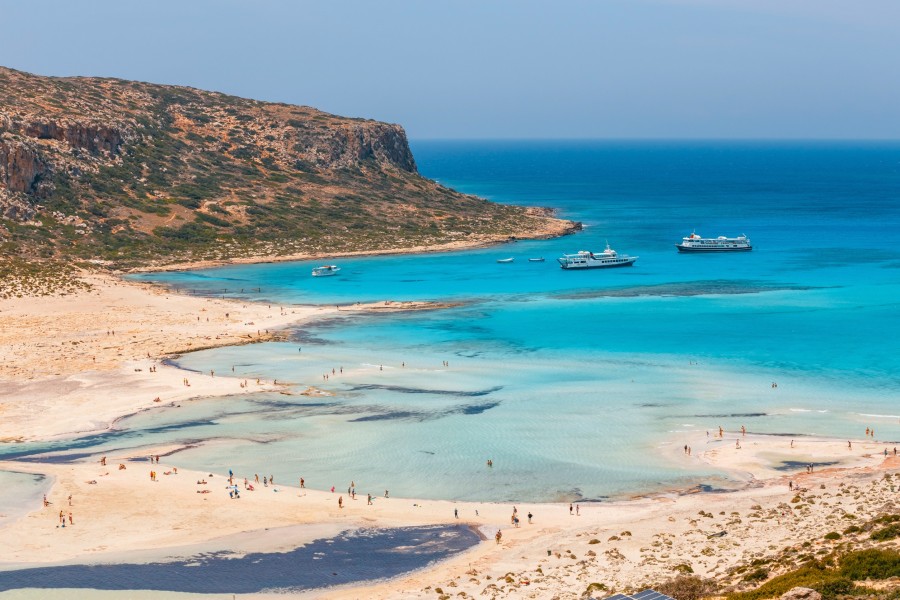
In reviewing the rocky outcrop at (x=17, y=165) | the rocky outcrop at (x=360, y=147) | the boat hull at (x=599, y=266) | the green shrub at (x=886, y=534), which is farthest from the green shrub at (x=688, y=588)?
the rocky outcrop at (x=360, y=147)

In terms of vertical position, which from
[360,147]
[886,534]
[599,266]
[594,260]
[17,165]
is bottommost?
[886,534]

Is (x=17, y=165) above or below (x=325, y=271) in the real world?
above

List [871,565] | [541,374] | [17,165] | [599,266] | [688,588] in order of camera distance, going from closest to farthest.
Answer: [871,565] → [688,588] → [541,374] → [599,266] → [17,165]

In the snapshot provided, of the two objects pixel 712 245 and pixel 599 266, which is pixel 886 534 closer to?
pixel 599 266

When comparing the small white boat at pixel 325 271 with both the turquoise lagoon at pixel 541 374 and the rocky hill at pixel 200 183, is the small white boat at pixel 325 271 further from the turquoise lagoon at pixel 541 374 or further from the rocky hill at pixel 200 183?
the rocky hill at pixel 200 183

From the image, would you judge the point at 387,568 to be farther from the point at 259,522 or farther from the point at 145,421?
the point at 145,421

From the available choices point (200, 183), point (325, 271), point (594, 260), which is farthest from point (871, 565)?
point (200, 183)

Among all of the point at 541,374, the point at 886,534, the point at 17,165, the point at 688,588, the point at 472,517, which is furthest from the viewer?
the point at 17,165
